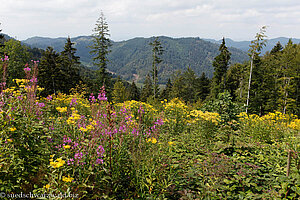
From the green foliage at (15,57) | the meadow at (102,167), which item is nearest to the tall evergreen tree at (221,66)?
the meadow at (102,167)

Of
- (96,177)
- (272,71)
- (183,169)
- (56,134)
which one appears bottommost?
(183,169)

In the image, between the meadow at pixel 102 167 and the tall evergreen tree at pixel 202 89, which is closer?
the meadow at pixel 102 167

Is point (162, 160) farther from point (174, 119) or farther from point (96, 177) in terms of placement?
point (174, 119)

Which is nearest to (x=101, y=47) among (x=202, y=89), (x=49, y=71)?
(x=49, y=71)

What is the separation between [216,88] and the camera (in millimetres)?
29703

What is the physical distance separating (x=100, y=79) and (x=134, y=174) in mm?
18478

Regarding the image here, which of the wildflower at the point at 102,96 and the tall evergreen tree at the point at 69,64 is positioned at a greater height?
the tall evergreen tree at the point at 69,64

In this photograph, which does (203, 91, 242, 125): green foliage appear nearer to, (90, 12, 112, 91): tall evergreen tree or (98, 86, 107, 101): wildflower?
(98, 86, 107, 101): wildflower

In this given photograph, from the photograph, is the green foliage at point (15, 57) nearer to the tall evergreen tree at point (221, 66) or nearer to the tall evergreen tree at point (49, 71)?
the tall evergreen tree at point (49, 71)

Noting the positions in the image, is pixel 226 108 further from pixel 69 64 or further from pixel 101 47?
pixel 69 64

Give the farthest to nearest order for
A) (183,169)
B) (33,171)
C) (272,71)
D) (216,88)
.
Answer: (216,88), (272,71), (183,169), (33,171)

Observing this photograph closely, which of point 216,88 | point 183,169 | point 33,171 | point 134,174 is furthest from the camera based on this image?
point 216,88

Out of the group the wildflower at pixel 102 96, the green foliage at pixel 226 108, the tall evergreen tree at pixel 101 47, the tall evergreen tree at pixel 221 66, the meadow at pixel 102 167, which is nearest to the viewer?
the meadow at pixel 102 167

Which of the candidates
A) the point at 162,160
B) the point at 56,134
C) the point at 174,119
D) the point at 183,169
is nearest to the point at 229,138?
the point at 174,119
